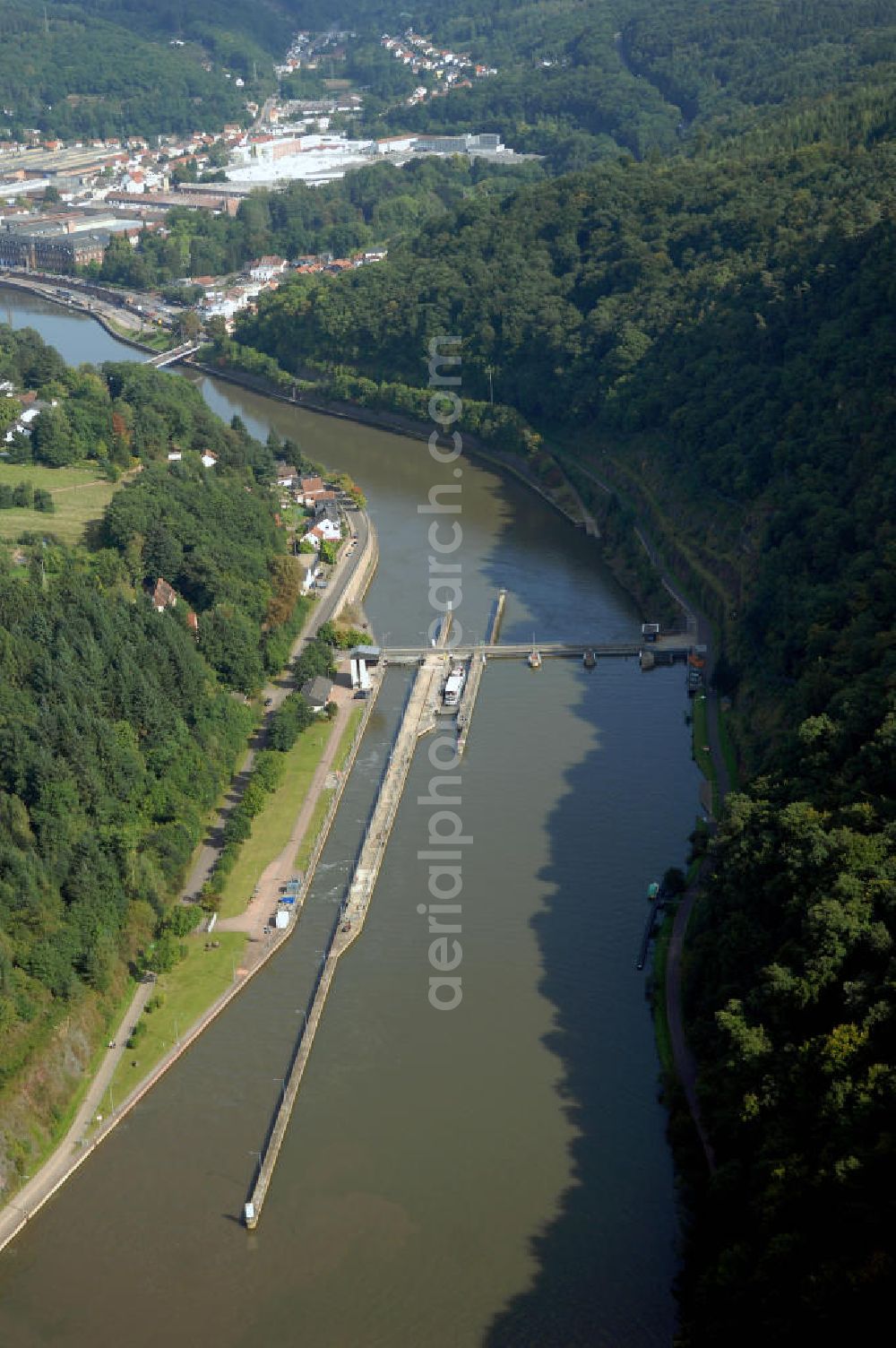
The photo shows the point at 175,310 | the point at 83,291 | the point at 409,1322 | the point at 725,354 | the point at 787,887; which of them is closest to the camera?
the point at 409,1322

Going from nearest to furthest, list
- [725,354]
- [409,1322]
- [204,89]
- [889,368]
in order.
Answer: [409,1322]
[889,368]
[725,354]
[204,89]

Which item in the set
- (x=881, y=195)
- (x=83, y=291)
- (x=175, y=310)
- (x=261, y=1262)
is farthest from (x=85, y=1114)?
(x=83, y=291)

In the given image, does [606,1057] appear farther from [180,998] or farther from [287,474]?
[287,474]

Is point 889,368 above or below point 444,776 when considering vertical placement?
above

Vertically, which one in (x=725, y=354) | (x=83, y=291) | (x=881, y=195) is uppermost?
(x=881, y=195)

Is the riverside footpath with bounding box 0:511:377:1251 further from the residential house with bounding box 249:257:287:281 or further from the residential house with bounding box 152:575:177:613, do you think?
the residential house with bounding box 249:257:287:281

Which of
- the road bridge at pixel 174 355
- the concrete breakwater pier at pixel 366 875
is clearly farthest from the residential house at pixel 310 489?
the road bridge at pixel 174 355

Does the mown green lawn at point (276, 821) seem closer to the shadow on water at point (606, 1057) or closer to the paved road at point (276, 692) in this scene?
the paved road at point (276, 692)

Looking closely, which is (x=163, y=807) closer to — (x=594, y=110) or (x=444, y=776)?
(x=444, y=776)
